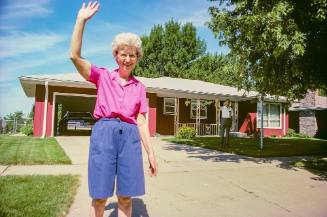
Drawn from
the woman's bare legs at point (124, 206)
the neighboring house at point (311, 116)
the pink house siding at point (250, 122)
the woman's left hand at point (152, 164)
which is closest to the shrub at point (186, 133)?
the pink house siding at point (250, 122)

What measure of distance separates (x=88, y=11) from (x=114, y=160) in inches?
50.1

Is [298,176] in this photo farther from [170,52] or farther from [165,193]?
[170,52]

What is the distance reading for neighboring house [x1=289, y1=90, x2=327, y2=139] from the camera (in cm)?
2711

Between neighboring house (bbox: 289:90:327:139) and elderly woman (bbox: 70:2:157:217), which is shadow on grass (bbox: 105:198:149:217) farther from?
neighboring house (bbox: 289:90:327:139)

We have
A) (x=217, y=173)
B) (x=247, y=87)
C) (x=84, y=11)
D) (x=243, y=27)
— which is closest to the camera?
(x=84, y=11)

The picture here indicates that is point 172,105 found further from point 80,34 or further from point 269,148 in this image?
point 80,34

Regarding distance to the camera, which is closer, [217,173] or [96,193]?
[96,193]

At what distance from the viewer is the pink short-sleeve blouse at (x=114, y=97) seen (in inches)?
111

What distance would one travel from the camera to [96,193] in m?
2.70

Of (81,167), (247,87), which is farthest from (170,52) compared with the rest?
(81,167)

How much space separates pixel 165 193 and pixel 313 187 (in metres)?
2.93

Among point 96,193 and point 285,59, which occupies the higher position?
point 285,59

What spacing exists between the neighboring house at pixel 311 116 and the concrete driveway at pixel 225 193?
2144 cm

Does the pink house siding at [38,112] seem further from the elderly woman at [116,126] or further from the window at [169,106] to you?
the elderly woman at [116,126]
